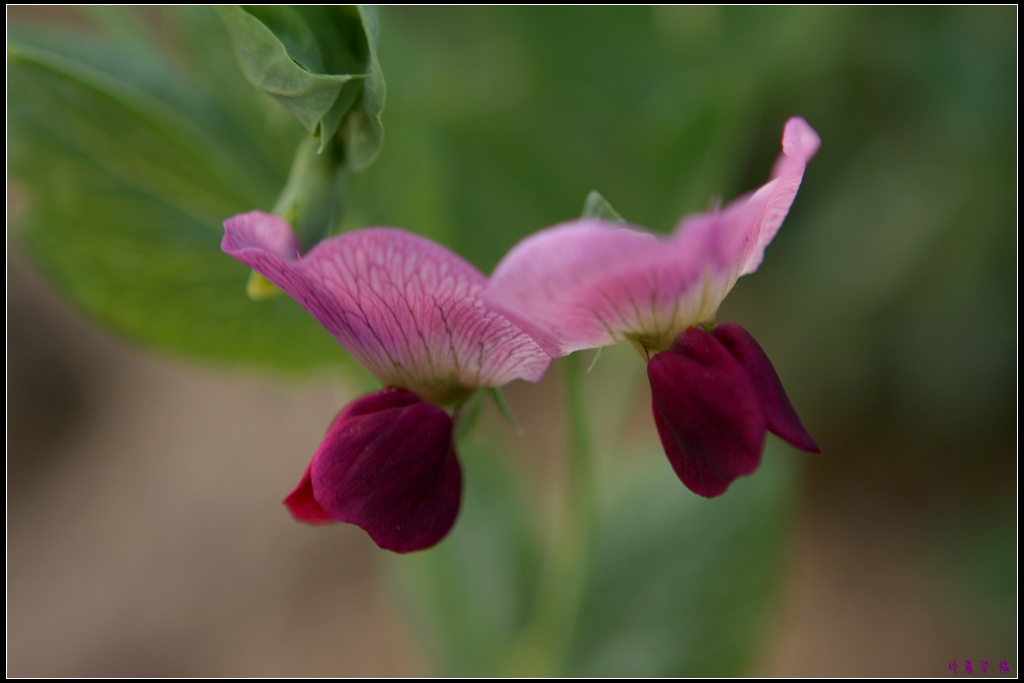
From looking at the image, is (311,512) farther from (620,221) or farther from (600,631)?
(600,631)

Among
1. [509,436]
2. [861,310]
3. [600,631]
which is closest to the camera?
[600,631]

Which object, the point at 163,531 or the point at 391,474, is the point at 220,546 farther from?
the point at 391,474

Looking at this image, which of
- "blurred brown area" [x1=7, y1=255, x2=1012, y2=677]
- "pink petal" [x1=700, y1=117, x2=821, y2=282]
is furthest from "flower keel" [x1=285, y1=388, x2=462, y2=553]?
"blurred brown area" [x1=7, y1=255, x2=1012, y2=677]

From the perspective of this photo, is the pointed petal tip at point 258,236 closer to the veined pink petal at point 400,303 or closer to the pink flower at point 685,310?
the veined pink petal at point 400,303

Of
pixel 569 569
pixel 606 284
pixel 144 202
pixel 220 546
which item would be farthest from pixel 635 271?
pixel 220 546

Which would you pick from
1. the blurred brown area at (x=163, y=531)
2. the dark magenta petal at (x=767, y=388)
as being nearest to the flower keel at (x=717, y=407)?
the dark magenta petal at (x=767, y=388)

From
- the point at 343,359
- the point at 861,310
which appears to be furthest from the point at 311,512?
the point at 861,310

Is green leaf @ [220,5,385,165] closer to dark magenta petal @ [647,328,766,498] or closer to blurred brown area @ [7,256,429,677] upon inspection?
dark magenta petal @ [647,328,766,498]
